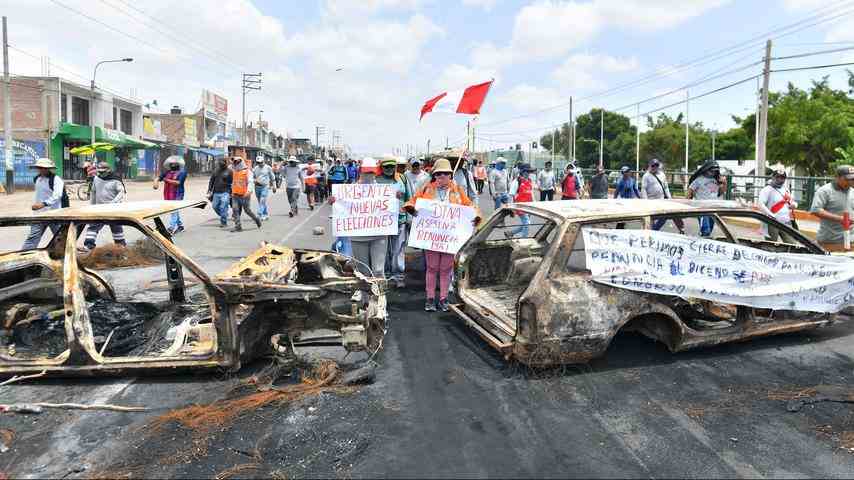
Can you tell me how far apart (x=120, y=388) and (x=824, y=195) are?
24.7 ft

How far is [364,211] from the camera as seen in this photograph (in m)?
6.91

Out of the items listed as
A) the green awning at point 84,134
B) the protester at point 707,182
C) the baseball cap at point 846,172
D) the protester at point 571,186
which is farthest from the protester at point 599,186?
the green awning at point 84,134

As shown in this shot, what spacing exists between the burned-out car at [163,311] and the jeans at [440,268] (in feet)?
2.93

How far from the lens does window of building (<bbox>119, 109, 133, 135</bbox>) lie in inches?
1986

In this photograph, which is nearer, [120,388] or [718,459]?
[718,459]

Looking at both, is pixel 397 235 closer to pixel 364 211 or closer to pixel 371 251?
pixel 371 251

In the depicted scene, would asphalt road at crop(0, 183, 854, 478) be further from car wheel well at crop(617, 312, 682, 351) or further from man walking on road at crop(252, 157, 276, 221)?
man walking on road at crop(252, 157, 276, 221)

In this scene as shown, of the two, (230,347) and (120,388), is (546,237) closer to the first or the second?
(230,347)

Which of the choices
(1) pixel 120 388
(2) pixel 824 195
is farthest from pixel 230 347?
(2) pixel 824 195

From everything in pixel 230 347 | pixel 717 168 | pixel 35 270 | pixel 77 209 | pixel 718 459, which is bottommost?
pixel 718 459

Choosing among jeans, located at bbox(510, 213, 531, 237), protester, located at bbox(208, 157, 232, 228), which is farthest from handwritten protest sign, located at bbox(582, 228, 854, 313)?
protester, located at bbox(208, 157, 232, 228)

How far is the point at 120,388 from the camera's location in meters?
4.52

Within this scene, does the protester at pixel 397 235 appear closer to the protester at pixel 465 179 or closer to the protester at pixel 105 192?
the protester at pixel 465 179

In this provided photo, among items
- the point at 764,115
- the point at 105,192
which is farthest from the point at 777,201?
the point at 764,115
